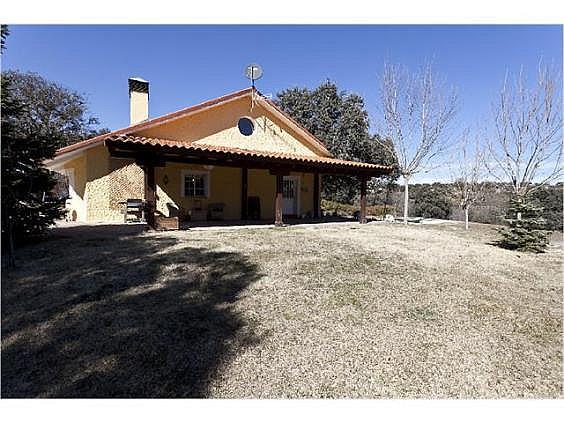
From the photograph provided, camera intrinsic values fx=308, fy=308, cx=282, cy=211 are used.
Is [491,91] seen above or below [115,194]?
above

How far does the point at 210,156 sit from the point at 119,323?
6.84 meters

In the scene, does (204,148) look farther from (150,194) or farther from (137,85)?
(137,85)

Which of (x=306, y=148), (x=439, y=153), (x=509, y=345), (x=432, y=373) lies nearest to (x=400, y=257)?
(x=509, y=345)

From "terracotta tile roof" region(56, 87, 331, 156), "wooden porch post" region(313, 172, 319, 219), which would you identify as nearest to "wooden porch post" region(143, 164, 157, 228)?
"terracotta tile roof" region(56, 87, 331, 156)

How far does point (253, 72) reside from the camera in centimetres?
1229

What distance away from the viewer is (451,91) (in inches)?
558

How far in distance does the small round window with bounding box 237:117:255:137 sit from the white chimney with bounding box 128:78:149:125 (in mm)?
4692

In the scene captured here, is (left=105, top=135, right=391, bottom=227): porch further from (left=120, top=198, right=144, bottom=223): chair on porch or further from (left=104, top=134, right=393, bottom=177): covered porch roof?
(left=120, top=198, right=144, bottom=223): chair on porch

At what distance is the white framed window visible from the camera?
482 inches

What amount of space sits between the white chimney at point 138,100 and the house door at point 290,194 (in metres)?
7.17

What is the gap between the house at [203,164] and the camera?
34.3ft
